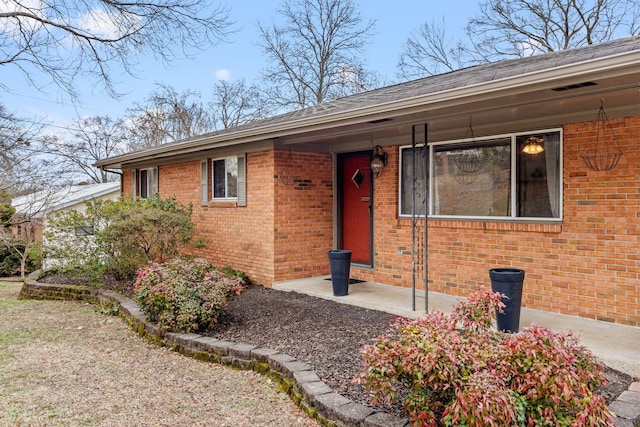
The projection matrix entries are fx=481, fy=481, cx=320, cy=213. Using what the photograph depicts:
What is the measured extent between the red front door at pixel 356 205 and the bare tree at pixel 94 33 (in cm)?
478

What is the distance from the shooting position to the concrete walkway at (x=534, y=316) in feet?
14.2

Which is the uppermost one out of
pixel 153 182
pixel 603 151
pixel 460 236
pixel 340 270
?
pixel 153 182

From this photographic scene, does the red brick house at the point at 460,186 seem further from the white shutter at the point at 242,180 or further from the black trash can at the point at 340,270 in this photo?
the black trash can at the point at 340,270

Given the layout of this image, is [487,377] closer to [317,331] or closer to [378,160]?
[317,331]

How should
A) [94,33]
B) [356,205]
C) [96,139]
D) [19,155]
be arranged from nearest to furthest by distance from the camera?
[356,205] < [94,33] < [19,155] < [96,139]

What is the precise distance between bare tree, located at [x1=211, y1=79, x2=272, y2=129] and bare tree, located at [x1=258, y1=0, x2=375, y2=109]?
5.47 ft

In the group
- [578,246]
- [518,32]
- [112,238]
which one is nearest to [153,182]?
[112,238]

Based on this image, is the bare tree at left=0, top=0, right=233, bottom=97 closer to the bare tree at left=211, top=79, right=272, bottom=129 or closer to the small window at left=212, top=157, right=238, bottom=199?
the small window at left=212, top=157, right=238, bottom=199

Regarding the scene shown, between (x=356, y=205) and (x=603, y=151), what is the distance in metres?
4.16

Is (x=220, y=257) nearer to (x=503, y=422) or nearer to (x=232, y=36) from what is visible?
(x=232, y=36)

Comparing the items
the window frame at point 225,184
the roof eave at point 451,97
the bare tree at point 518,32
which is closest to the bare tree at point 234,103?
the bare tree at point 518,32

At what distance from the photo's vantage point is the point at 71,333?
627 cm

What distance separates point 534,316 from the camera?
573cm

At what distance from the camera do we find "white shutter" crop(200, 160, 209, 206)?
998 centimetres
